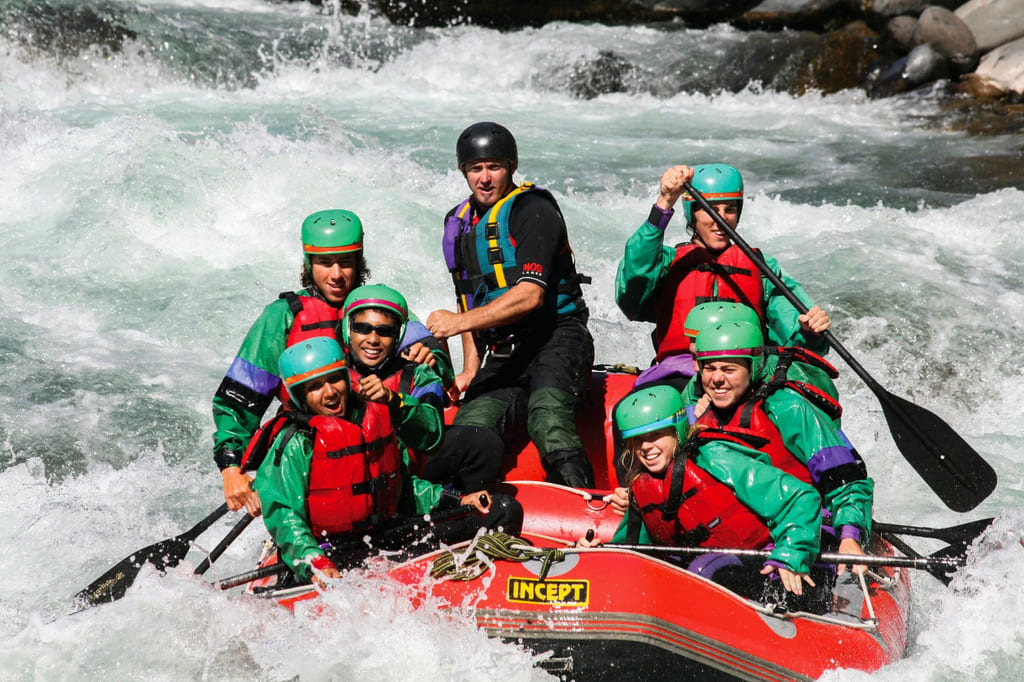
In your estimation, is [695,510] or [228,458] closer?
[695,510]

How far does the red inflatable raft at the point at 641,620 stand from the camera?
354cm

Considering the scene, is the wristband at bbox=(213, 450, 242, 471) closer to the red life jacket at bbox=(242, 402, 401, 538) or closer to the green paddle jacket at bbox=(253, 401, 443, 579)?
the red life jacket at bbox=(242, 402, 401, 538)

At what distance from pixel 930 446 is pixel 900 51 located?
10.8 meters

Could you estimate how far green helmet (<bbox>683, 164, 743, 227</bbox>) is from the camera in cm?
471

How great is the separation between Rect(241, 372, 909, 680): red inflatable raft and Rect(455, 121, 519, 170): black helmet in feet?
5.36

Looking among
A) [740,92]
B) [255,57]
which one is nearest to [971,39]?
[740,92]

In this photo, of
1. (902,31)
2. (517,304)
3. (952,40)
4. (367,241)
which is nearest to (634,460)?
(517,304)

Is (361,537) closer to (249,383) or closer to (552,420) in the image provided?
(249,383)

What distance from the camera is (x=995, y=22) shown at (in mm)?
13672

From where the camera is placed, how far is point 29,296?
804cm

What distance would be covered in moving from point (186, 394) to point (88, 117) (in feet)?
19.2

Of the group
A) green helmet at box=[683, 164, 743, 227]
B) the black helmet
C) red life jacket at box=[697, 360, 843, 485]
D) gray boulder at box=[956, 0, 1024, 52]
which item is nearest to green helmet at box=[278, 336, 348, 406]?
the black helmet

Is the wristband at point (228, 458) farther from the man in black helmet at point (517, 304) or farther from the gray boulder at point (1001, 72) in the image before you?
the gray boulder at point (1001, 72)

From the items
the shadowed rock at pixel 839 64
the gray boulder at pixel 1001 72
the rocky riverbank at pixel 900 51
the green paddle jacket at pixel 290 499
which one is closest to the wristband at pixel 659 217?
the green paddle jacket at pixel 290 499
